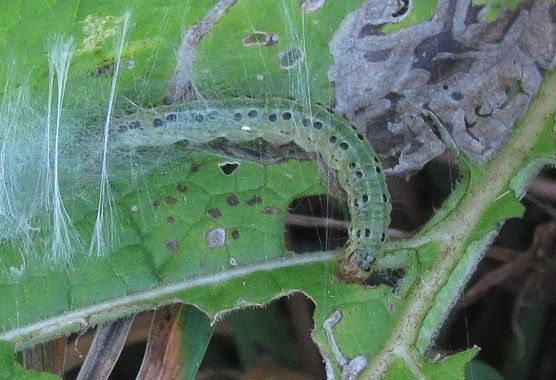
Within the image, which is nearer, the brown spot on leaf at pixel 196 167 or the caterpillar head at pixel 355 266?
the caterpillar head at pixel 355 266

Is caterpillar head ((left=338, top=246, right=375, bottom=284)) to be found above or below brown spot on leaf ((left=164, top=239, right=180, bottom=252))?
below

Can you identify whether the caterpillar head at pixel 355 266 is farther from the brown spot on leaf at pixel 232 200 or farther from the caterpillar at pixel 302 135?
the brown spot on leaf at pixel 232 200

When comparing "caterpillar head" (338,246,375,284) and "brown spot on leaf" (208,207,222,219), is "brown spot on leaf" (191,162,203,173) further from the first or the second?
"caterpillar head" (338,246,375,284)

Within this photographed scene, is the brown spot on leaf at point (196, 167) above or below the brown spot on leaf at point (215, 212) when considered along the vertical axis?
above

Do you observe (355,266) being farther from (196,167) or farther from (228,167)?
(196,167)

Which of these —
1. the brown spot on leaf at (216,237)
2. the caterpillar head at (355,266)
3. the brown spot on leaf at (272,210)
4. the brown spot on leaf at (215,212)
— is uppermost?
the brown spot on leaf at (215,212)

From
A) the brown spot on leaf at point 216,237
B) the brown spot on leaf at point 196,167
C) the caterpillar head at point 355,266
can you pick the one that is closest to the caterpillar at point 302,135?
the caterpillar head at point 355,266

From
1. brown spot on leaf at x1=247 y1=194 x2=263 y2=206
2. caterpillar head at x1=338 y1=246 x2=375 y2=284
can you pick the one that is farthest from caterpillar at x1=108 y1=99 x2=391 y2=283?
brown spot on leaf at x1=247 y1=194 x2=263 y2=206
